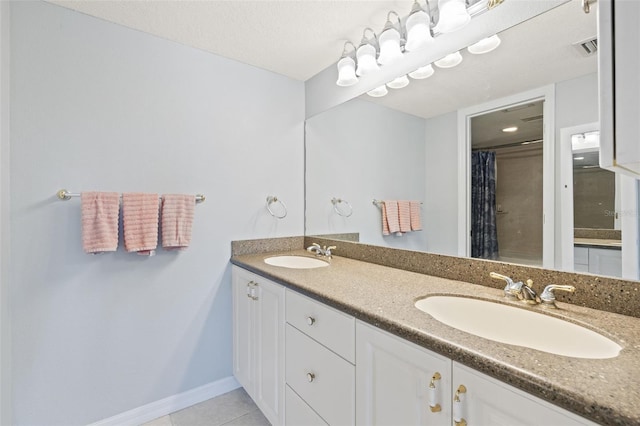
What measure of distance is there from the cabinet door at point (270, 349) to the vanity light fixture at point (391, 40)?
1326 mm

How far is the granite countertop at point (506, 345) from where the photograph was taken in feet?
1.69

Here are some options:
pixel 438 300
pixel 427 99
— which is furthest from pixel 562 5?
pixel 438 300

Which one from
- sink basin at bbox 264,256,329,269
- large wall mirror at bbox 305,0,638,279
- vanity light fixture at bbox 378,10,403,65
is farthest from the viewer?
sink basin at bbox 264,256,329,269

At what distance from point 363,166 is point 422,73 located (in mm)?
656

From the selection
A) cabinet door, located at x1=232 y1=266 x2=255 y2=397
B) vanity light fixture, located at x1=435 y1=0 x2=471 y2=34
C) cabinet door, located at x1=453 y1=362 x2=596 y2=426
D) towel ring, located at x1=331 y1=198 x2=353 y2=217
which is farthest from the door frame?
cabinet door, located at x1=232 y1=266 x2=255 y2=397

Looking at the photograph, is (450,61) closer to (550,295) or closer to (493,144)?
(493,144)

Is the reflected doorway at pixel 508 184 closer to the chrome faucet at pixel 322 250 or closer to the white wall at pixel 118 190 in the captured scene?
the chrome faucet at pixel 322 250

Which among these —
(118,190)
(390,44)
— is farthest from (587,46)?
(118,190)

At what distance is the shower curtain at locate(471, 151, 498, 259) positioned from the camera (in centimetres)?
129

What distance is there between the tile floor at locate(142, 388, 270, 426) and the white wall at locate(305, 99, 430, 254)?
1200 millimetres

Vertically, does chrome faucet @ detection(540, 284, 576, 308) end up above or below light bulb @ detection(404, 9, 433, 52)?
below

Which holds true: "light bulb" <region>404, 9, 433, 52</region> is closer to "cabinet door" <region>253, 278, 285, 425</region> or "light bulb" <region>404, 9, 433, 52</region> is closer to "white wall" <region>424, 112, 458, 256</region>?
"white wall" <region>424, 112, 458, 256</region>

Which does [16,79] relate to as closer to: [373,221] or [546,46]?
[373,221]

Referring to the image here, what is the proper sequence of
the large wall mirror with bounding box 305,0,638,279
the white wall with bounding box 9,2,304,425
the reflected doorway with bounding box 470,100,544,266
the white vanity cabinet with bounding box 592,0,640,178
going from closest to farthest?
1. the white vanity cabinet with bounding box 592,0,640,178
2. the large wall mirror with bounding box 305,0,638,279
3. the reflected doorway with bounding box 470,100,544,266
4. the white wall with bounding box 9,2,304,425
